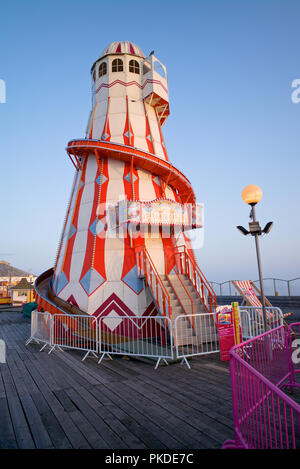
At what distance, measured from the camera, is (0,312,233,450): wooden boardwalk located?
3.71 meters

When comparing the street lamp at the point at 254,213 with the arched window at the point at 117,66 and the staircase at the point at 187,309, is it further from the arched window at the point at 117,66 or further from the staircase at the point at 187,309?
the arched window at the point at 117,66

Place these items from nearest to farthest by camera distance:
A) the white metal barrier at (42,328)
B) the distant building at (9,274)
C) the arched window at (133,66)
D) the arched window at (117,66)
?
the white metal barrier at (42,328), the arched window at (117,66), the arched window at (133,66), the distant building at (9,274)

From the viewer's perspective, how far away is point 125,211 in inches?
459

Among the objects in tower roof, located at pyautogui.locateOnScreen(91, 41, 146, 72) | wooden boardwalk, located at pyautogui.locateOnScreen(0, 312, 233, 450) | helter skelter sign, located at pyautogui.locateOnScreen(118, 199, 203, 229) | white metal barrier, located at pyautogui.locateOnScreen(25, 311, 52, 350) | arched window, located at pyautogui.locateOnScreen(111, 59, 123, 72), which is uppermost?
tower roof, located at pyautogui.locateOnScreen(91, 41, 146, 72)

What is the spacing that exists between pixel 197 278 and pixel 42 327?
6.78m

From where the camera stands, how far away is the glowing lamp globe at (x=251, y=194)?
660 centimetres

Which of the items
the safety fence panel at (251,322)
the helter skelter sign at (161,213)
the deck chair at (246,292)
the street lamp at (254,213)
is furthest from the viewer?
the helter skelter sign at (161,213)

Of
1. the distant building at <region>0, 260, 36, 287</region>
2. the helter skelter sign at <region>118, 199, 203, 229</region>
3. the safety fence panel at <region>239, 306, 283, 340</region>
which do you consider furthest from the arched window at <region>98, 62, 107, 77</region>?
the distant building at <region>0, 260, 36, 287</region>

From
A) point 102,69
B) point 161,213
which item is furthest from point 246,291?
point 102,69

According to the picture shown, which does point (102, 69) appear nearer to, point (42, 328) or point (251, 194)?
point (251, 194)

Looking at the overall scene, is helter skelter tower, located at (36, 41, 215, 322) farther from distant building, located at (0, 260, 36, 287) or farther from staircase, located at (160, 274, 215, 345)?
distant building, located at (0, 260, 36, 287)

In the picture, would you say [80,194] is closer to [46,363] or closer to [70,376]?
[46,363]

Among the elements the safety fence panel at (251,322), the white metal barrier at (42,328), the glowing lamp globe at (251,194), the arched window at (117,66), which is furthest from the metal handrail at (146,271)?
the arched window at (117,66)
